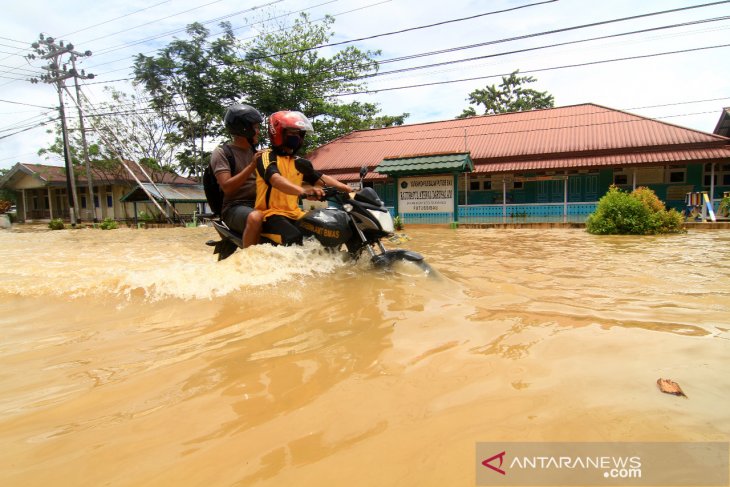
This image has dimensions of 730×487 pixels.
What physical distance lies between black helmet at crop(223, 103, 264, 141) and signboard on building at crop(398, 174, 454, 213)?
12.2 m

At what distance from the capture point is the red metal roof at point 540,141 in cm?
1636

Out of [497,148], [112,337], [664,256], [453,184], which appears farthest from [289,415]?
[497,148]

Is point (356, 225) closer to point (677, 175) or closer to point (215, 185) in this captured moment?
point (215, 185)

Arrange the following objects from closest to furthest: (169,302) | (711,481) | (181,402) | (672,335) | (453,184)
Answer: (711,481) < (181,402) < (672,335) < (169,302) < (453,184)

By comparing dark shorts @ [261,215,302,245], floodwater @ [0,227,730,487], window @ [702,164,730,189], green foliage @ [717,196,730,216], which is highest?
window @ [702,164,730,189]

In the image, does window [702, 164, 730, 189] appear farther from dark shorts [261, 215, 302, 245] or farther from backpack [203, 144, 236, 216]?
backpack [203, 144, 236, 216]

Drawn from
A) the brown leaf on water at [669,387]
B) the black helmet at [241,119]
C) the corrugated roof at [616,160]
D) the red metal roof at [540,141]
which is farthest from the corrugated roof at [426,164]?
the brown leaf on water at [669,387]

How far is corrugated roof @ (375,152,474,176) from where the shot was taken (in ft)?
49.2

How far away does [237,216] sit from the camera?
154 inches

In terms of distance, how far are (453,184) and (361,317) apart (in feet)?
43.9

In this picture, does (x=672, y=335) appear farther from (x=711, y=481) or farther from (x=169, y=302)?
(x=169, y=302)

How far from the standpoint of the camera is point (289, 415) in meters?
1.54

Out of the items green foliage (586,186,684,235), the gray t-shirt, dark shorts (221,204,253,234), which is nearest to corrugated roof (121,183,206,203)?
green foliage (586,186,684,235)

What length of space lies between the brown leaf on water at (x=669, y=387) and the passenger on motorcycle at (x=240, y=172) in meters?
2.99
